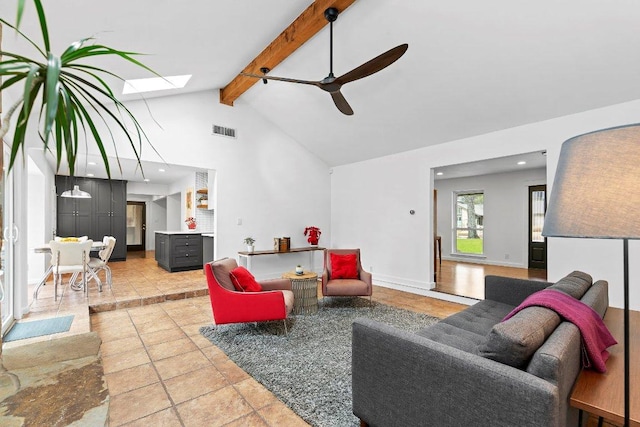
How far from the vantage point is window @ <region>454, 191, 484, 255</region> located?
880cm

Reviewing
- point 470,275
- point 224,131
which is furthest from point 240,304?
point 470,275

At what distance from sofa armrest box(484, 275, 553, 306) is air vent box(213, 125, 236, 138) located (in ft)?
15.7

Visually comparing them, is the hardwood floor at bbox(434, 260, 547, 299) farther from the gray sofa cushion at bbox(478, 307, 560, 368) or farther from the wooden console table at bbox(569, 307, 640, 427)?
the gray sofa cushion at bbox(478, 307, 560, 368)

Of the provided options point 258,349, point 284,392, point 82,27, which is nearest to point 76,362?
point 284,392

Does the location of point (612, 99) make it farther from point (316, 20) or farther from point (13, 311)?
point (13, 311)

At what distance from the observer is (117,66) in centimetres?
328

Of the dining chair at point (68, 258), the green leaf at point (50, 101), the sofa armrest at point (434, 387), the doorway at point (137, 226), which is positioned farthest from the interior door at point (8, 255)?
the doorway at point (137, 226)

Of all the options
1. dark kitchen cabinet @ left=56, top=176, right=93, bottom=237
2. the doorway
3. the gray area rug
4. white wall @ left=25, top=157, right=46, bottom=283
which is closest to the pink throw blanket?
the gray area rug

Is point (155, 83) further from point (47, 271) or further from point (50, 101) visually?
point (50, 101)

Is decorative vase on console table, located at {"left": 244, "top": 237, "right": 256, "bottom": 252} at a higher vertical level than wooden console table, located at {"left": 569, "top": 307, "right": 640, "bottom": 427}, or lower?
higher

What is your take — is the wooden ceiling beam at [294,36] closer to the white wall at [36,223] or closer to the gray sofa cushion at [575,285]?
the gray sofa cushion at [575,285]

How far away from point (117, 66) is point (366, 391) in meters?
3.84

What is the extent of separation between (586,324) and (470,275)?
17.9 feet

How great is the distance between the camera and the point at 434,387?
1463 mm
